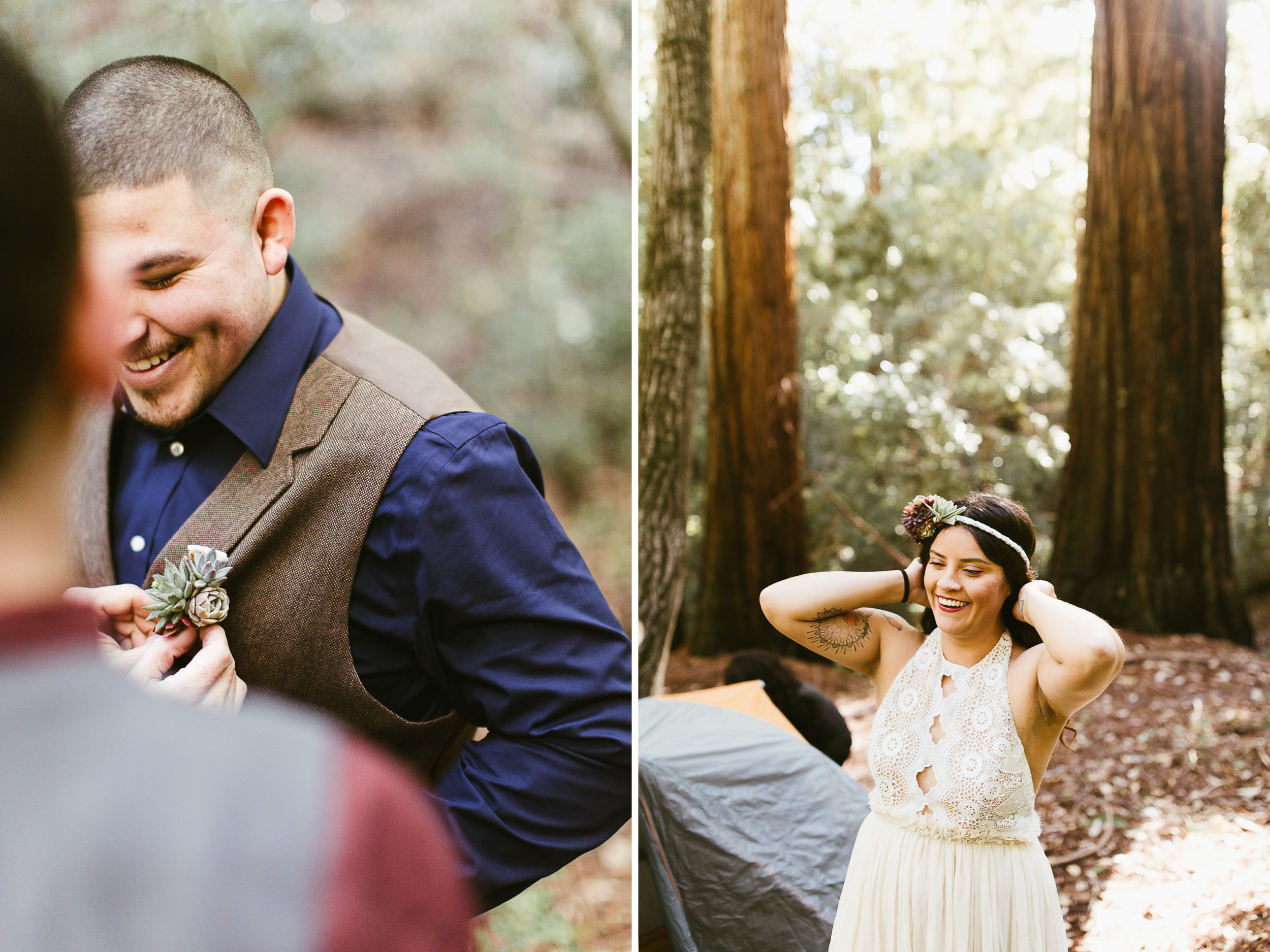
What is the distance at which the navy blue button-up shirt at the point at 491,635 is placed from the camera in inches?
59.3

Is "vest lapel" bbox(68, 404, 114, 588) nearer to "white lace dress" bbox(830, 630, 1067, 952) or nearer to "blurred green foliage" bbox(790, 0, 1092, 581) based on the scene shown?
"blurred green foliage" bbox(790, 0, 1092, 581)

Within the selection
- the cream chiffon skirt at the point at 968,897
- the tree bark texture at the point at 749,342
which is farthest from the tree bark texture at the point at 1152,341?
the tree bark texture at the point at 749,342

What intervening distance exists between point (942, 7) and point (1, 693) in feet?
7.13

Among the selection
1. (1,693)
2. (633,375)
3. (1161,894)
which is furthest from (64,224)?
(1161,894)

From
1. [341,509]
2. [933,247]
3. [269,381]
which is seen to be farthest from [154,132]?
[933,247]

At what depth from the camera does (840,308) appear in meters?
2.14

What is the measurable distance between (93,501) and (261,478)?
0.44m

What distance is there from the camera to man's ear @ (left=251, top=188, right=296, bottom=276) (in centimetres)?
171

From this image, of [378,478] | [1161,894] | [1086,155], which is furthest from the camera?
[1086,155]

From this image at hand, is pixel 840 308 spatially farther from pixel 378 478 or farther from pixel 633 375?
pixel 378 478

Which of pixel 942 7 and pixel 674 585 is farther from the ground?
pixel 942 7

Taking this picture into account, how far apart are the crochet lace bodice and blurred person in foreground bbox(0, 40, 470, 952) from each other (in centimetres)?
138

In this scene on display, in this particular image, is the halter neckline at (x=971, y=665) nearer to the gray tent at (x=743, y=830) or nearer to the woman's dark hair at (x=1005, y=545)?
the woman's dark hair at (x=1005, y=545)

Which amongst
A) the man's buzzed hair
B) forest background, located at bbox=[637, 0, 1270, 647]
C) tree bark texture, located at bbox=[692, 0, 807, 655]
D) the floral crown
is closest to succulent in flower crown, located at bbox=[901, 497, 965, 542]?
the floral crown
